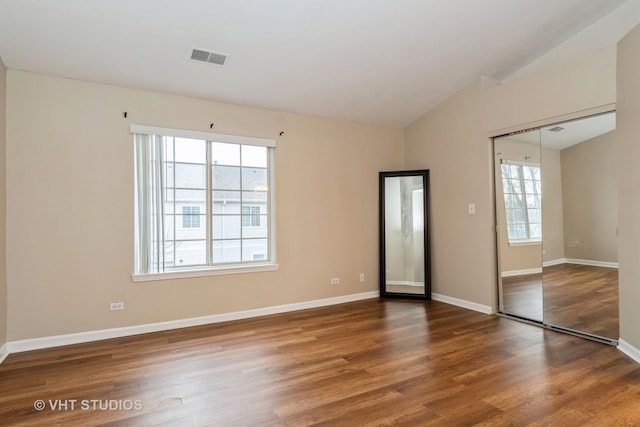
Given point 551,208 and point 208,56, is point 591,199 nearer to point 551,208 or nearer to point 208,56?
point 551,208

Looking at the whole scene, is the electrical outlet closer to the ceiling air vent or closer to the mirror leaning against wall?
the ceiling air vent

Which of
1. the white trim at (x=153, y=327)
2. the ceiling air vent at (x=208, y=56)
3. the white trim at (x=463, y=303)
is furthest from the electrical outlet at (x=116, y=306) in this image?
the white trim at (x=463, y=303)

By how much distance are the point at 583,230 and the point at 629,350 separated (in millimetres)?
1185

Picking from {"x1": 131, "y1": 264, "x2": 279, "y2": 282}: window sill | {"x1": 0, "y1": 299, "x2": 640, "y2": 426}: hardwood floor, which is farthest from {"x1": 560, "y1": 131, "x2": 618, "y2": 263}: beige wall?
{"x1": 131, "y1": 264, "x2": 279, "y2": 282}: window sill

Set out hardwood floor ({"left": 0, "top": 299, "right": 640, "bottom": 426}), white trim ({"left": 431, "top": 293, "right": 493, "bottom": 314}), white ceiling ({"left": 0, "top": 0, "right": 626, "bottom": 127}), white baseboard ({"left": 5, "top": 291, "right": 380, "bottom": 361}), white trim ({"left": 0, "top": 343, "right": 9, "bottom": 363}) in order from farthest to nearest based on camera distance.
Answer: white trim ({"left": 431, "top": 293, "right": 493, "bottom": 314}) < white baseboard ({"left": 5, "top": 291, "right": 380, "bottom": 361}) < white trim ({"left": 0, "top": 343, "right": 9, "bottom": 363}) < white ceiling ({"left": 0, "top": 0, "right": 626, "bottom": 127}) < hardwood floor ({"left": 0, "top": 299, "right": 640, "bottom": 426})

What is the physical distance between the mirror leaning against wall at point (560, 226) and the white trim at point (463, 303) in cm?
17

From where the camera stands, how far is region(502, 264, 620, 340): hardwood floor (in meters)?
3.40

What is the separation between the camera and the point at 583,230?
3.65m

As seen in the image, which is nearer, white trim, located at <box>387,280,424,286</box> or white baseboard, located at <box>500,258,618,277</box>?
white baseboard, located at <box>500,258,618,277</box>

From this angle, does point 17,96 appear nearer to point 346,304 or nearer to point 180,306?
point 180,306

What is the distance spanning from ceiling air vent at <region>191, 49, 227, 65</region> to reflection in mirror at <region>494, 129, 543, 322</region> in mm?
3438

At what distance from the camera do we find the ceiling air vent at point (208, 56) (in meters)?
3.37

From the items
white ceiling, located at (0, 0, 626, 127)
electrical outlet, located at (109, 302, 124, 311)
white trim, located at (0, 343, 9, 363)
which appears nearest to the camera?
white ceiling, located at (0, 0, 626, 127)

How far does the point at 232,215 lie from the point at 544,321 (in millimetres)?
3851
